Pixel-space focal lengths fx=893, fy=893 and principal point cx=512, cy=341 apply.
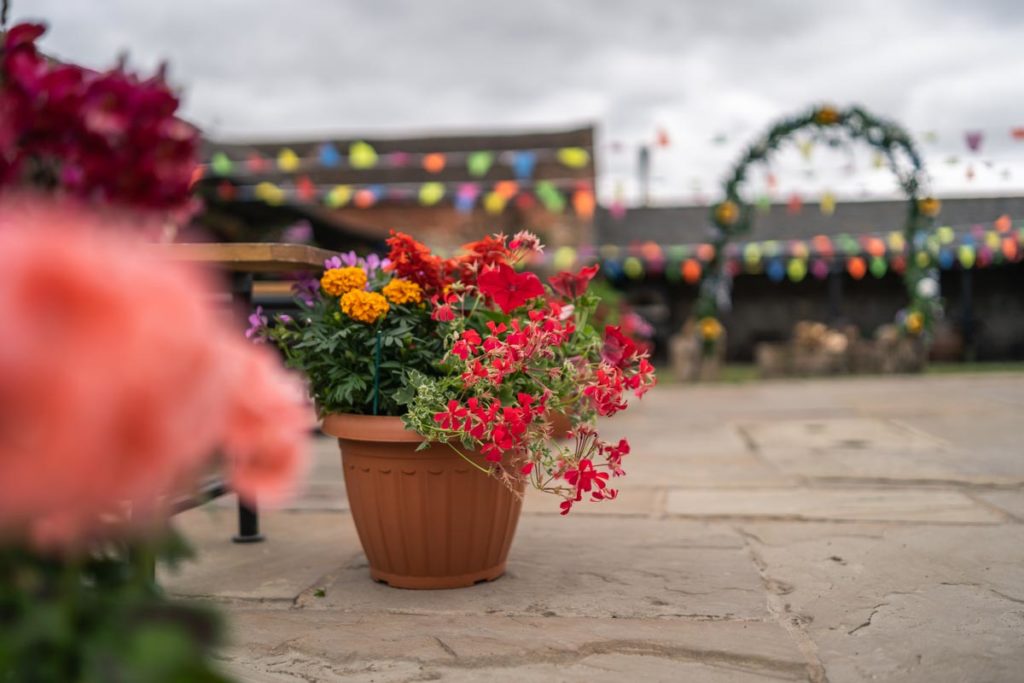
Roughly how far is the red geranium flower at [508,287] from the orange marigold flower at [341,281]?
1.23 ft

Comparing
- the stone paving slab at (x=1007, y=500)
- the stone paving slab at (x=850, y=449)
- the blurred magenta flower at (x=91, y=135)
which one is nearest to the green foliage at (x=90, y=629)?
the blurred magenta flower at (x=91, y=135)

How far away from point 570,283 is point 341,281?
2.11 ft

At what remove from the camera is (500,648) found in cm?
200

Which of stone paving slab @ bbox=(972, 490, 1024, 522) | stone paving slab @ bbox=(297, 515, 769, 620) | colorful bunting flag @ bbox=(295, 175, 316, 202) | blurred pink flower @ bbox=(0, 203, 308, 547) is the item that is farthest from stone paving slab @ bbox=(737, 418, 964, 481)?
colorful bunting flag @ bbox=(295, 175, 316, 202)

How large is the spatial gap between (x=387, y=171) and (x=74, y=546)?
22141 mm

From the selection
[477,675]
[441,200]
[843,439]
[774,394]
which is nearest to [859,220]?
[441,200]

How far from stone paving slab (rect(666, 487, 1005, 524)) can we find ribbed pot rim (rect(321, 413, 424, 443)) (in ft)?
4.96

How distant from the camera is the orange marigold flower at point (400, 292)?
8.00 feet

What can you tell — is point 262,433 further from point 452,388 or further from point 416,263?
point 416,263

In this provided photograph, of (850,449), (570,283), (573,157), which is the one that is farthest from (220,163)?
(570,283)

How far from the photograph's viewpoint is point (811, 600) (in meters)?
2.34

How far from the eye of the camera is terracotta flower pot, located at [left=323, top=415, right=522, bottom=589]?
94.0 inches

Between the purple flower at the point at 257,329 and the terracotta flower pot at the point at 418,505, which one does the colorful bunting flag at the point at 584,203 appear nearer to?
the purple flower at the point at 257,329

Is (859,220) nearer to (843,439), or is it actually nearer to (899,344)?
(899,344)
